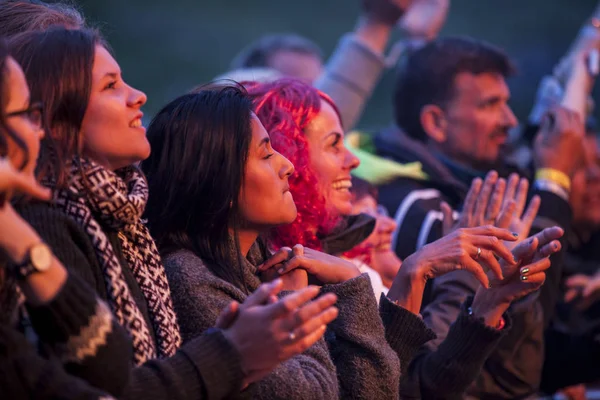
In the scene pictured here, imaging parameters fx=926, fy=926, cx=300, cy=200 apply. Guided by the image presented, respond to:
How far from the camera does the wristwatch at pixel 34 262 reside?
56.9 inches

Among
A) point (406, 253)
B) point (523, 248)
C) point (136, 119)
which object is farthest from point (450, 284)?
point (136, 119)

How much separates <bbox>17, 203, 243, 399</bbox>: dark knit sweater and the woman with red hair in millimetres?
584

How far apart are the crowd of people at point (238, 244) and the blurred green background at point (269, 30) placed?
5.14 m

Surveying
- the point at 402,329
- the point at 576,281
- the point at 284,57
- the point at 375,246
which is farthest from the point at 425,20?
the point at 402,329

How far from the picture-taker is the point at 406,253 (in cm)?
337

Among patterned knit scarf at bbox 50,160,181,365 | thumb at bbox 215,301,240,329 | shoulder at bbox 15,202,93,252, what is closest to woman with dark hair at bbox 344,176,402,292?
patterned knit scarf at bbox 50,160,181,365

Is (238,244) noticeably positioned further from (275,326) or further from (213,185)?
(275,326)

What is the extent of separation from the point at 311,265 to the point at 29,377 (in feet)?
3.07

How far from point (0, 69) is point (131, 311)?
515mm

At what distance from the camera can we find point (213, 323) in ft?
6.54

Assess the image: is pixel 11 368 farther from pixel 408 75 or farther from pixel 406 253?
pixel 408 75

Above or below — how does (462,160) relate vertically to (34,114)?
below

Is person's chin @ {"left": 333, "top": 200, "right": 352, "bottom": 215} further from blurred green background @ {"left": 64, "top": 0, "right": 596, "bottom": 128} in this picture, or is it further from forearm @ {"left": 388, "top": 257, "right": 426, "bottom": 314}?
blurred green background @ {"left": 64, "top": 0, "right": 596, "bottom": 128}

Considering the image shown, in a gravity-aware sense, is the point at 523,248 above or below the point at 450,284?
above
